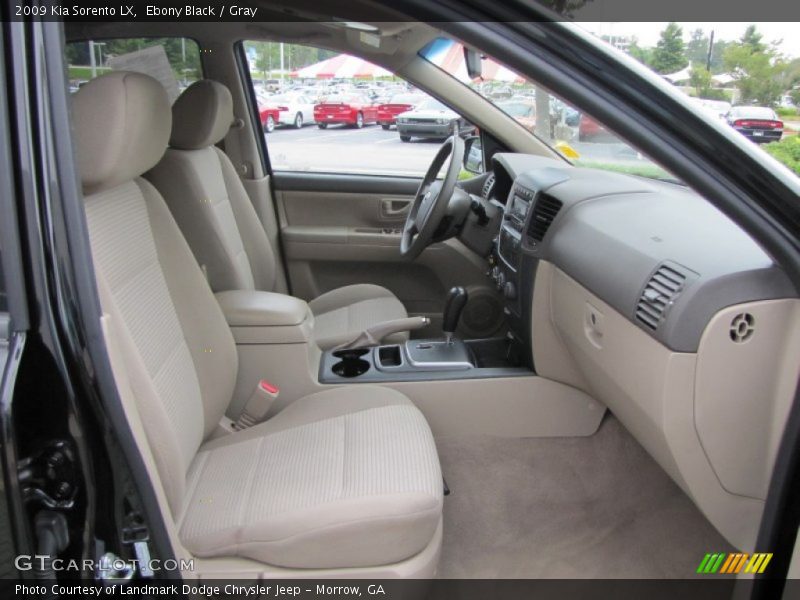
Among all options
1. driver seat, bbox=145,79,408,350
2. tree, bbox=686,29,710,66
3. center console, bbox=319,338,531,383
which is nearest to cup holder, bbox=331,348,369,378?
center console, bbox=319,338,531,383

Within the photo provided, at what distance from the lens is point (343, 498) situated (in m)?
1.41

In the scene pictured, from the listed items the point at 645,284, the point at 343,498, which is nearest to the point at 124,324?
the point at 343,498

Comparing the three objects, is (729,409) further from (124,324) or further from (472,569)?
(124,324)

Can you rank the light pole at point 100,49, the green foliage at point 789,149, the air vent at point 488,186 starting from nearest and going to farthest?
the green foliage at point 789,149 < the light pole at point 100,49 < the air vent at point 488,186

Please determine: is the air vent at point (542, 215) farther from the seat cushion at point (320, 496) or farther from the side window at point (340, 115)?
the side window at point (340, 115)

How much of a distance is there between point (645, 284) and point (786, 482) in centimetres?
45

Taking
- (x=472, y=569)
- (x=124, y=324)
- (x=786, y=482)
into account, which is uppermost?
(x=124, y=324)

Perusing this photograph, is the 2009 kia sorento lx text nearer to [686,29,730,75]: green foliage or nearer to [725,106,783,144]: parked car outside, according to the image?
[725,106,783,144]: parked car outside

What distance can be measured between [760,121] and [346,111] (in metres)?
2.17

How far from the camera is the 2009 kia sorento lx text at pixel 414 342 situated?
1.01m

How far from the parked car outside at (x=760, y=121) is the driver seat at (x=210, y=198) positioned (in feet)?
4.41

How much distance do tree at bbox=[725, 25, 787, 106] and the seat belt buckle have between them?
1.41 meters

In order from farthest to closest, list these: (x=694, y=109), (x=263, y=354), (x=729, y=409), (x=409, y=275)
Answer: (x=409, y=275)
(x=263, y=354)
(x=729, y=409)
(x=694, y=109)

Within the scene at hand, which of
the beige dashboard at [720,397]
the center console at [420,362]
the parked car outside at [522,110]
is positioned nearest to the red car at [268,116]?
the parked car outside at [522,110]
